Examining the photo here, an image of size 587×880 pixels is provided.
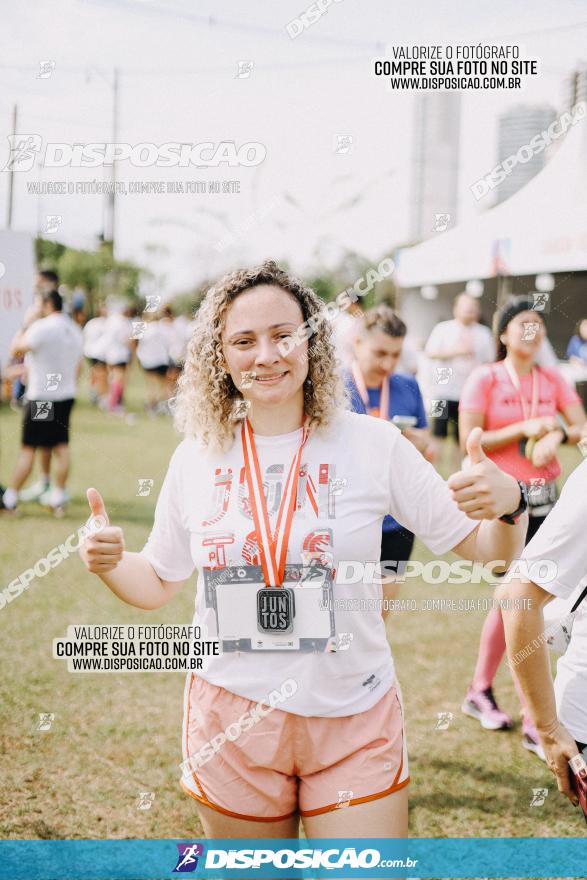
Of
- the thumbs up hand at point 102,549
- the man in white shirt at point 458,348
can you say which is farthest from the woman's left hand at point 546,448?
the man in white shirt at point 458,348

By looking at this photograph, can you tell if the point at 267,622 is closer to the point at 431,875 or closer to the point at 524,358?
the point at 431,875

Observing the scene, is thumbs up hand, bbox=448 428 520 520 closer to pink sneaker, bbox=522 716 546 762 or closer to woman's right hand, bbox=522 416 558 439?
woman's right hand, bbox=522 416 558 439

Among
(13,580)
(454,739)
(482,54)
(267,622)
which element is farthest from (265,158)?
(13,580)

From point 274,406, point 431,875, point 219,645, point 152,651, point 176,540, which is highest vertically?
point 274,406

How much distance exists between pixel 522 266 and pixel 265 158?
5335 mm

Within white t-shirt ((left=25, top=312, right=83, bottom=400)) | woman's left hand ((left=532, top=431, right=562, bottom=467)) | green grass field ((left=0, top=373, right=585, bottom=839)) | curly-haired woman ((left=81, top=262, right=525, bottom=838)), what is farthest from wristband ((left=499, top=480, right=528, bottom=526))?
white t-shirt ((left=25, top=312, right=83, bottom=400))

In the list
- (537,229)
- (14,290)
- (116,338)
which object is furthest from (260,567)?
(116,338)

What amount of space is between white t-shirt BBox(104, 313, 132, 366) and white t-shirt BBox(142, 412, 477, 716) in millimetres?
9385

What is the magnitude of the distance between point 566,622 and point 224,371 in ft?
3.15

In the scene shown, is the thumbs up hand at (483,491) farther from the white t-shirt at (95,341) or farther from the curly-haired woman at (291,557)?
the white t-shirt at (95,341)

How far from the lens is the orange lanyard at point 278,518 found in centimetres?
173

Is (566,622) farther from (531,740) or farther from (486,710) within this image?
(486,710)

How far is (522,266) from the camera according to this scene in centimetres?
770

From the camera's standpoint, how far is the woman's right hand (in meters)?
3.29
